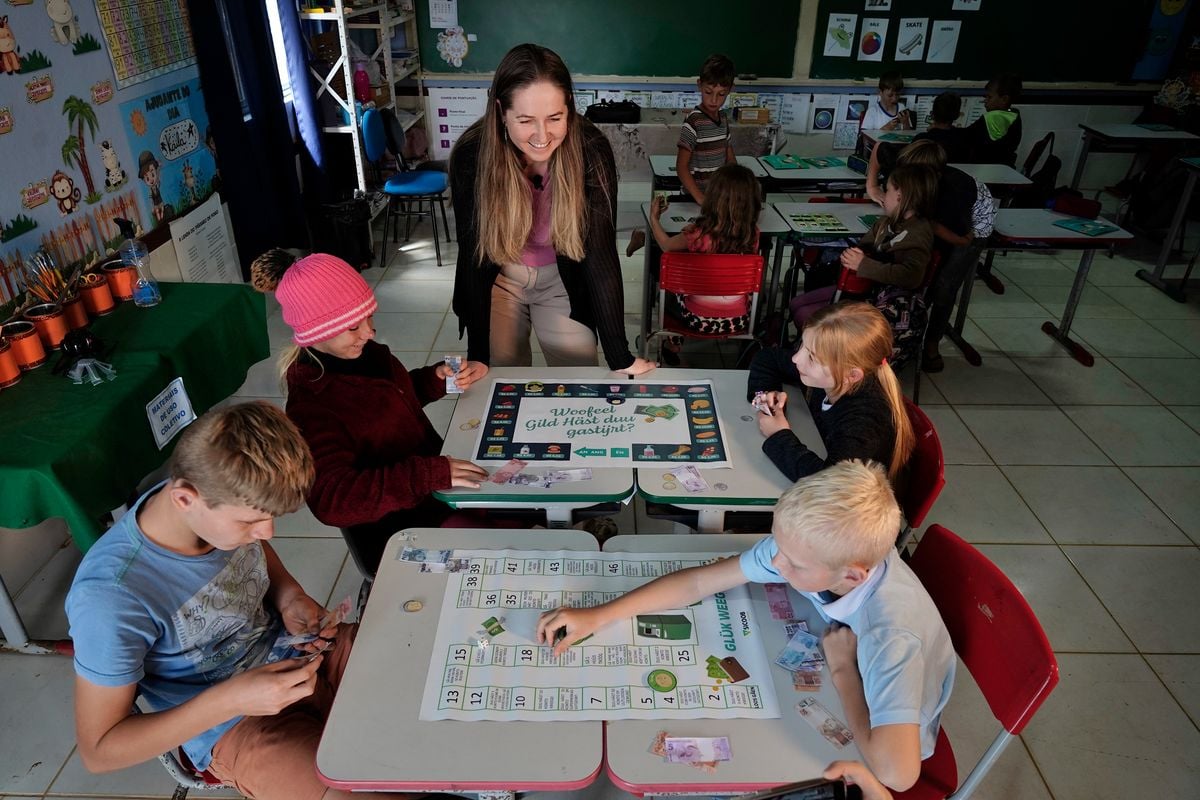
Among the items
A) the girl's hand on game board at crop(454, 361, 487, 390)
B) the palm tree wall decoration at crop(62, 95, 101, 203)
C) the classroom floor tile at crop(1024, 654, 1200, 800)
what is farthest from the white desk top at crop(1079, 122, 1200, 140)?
the palm tree wall decoration at crop(62, 95, 101, 203)

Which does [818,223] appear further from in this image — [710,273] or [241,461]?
[241,461]

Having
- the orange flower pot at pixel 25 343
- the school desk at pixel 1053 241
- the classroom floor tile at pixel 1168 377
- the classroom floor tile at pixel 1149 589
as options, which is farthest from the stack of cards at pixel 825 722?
the classroom floor tile at pixel 1168 377

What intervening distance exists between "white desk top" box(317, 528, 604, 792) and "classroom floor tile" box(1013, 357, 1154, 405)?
3.70 meters

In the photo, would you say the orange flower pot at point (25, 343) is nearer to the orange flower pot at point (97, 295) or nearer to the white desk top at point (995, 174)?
the orange flower pot at point (97, 295)

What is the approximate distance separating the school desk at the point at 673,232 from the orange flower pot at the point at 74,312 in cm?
257

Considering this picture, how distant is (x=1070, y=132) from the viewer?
23.9ft

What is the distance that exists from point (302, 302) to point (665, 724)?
3.94 ft

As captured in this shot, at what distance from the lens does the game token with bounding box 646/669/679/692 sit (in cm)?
137

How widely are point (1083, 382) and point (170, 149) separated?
16.4 feet

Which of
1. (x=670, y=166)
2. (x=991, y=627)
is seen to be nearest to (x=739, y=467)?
(x=991, y=627)

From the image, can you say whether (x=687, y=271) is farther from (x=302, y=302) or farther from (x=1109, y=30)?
(x=1109, y=30)

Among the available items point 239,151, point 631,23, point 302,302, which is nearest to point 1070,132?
point 631,23

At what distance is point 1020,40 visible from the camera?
22.6ft

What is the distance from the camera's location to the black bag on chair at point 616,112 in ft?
22.1
